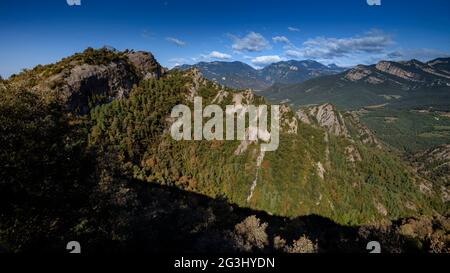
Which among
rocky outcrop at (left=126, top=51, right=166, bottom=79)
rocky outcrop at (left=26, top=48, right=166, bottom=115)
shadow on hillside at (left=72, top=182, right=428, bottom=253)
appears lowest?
shadow on hillside at (left=72, top=182, right=428, bottom=253)

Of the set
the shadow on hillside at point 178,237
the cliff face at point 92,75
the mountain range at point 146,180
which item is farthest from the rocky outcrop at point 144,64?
the shadow on hillside at point 178,237

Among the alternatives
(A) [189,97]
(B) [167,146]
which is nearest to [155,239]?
(B) [167,146]

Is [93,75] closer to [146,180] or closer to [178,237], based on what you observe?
→ [146,180]

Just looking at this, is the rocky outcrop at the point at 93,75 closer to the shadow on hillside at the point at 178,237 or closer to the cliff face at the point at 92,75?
the cliff face at the point at 92,75

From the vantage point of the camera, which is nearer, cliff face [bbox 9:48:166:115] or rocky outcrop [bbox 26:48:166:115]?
cliff face [bbox 9:48:166:115]

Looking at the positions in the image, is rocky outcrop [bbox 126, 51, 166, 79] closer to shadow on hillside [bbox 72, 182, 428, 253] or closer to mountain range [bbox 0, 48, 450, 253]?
mountain range [bbox 0, 48, 450, 253]

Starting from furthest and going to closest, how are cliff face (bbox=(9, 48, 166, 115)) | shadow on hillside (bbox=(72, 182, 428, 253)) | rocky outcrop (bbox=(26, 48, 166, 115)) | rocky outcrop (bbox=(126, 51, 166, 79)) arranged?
rocky outcrop (bbox=(126, 51, 166, 79)) < rocky outcrop (bbox=(26, 48, 166, 115)) < cliff face (bbox=(9, 48, 166, 115)) < shadow on hillside (bbox=(72, 182, 428, 253))

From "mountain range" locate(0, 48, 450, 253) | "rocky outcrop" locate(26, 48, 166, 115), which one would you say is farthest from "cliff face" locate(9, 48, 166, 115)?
"mountain range" locate(0, 48, 450, 253)

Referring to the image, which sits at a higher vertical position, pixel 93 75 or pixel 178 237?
pixel 93 75

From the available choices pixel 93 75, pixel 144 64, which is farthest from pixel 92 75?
pixel 144 64

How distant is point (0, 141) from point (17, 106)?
11.2ft
